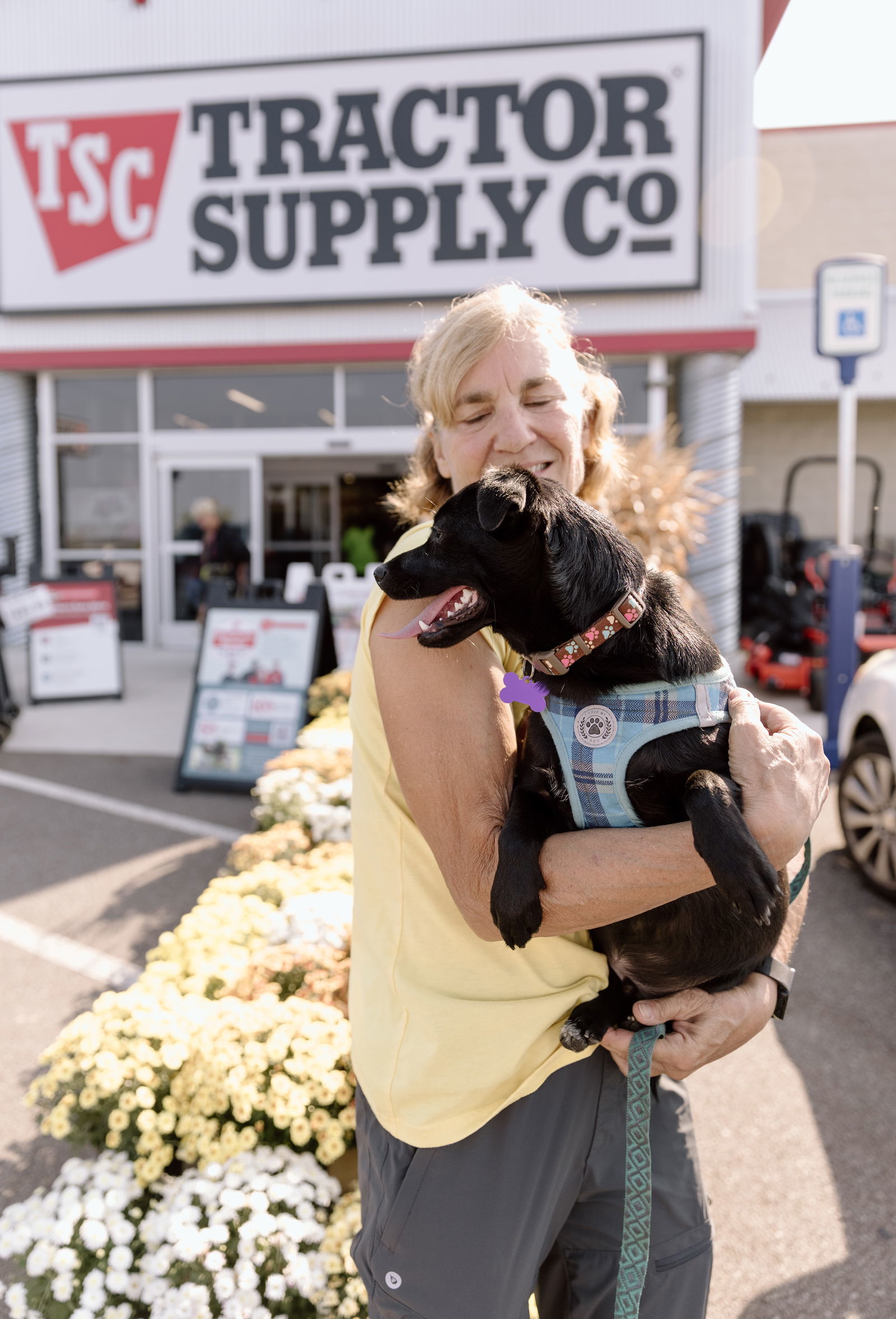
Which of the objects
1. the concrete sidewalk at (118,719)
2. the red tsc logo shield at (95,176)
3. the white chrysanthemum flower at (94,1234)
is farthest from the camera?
the red tsc logo shield at (95,176)

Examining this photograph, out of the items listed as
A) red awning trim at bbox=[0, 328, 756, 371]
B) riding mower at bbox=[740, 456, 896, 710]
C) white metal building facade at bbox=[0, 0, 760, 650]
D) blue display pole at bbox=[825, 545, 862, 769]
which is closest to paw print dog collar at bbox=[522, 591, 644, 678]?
blue display pole at bbox=[825, 545, 862, 769]

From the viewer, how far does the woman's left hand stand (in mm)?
1361

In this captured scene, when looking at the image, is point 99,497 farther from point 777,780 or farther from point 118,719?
point 777,780

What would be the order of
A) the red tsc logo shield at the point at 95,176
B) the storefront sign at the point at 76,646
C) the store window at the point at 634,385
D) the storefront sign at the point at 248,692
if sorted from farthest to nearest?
the store window at the point at 634,385
the red tsc logo shield at the point at 95,176
the storefront sign at the point at 76,646
the storefront sign at the point at 248,692

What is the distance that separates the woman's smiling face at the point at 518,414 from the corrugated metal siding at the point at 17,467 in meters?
10.6

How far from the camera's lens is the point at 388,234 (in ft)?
32.2

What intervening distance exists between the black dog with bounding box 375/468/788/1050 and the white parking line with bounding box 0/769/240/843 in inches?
149

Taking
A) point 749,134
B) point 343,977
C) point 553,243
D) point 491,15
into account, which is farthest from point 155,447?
point 343,977

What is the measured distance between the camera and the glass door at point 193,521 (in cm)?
1103

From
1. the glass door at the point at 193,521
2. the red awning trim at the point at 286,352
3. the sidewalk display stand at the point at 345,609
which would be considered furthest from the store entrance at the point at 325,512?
the sidewalk display stand at the point at 345,609

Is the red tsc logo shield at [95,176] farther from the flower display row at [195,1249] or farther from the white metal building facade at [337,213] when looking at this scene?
the flower display row at [195,1249]

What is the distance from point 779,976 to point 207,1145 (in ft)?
3.86

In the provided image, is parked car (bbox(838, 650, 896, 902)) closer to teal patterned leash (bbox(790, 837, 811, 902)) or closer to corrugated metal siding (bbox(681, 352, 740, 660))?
teal patterned leash (bbox(790, 837, 811, 902))

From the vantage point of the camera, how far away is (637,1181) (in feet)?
4.16
